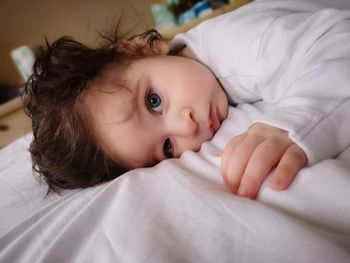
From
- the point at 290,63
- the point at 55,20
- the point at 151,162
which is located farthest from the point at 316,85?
the point at 55,20

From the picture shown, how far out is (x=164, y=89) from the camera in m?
0.61

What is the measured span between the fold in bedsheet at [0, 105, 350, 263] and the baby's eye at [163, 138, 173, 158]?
0.14 m

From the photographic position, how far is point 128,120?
555mm

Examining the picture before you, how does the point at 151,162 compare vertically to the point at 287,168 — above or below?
below

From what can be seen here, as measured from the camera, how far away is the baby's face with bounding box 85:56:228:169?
558 mm

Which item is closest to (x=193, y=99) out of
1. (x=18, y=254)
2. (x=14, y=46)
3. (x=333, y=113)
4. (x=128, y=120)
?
(x=128, y=120)

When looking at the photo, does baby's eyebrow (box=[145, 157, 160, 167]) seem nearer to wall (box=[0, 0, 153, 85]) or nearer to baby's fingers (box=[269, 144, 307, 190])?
baby's fingers (box=[269, 144, 307, 190])

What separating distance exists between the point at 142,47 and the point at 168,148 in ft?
A: 0.92

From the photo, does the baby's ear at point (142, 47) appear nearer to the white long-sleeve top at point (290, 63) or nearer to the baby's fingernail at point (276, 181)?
the white long-sleeve top at point (290, 63)

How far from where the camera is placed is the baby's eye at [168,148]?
2.03ft

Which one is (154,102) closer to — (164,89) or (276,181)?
(164,89)

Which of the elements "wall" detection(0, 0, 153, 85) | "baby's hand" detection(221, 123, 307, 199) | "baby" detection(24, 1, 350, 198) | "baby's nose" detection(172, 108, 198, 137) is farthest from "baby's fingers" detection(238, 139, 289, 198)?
"wall" detection(0, 0, 153, 85)

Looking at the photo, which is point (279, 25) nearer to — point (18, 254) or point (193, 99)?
point (193, 99)

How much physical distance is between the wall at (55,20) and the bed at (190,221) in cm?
172
